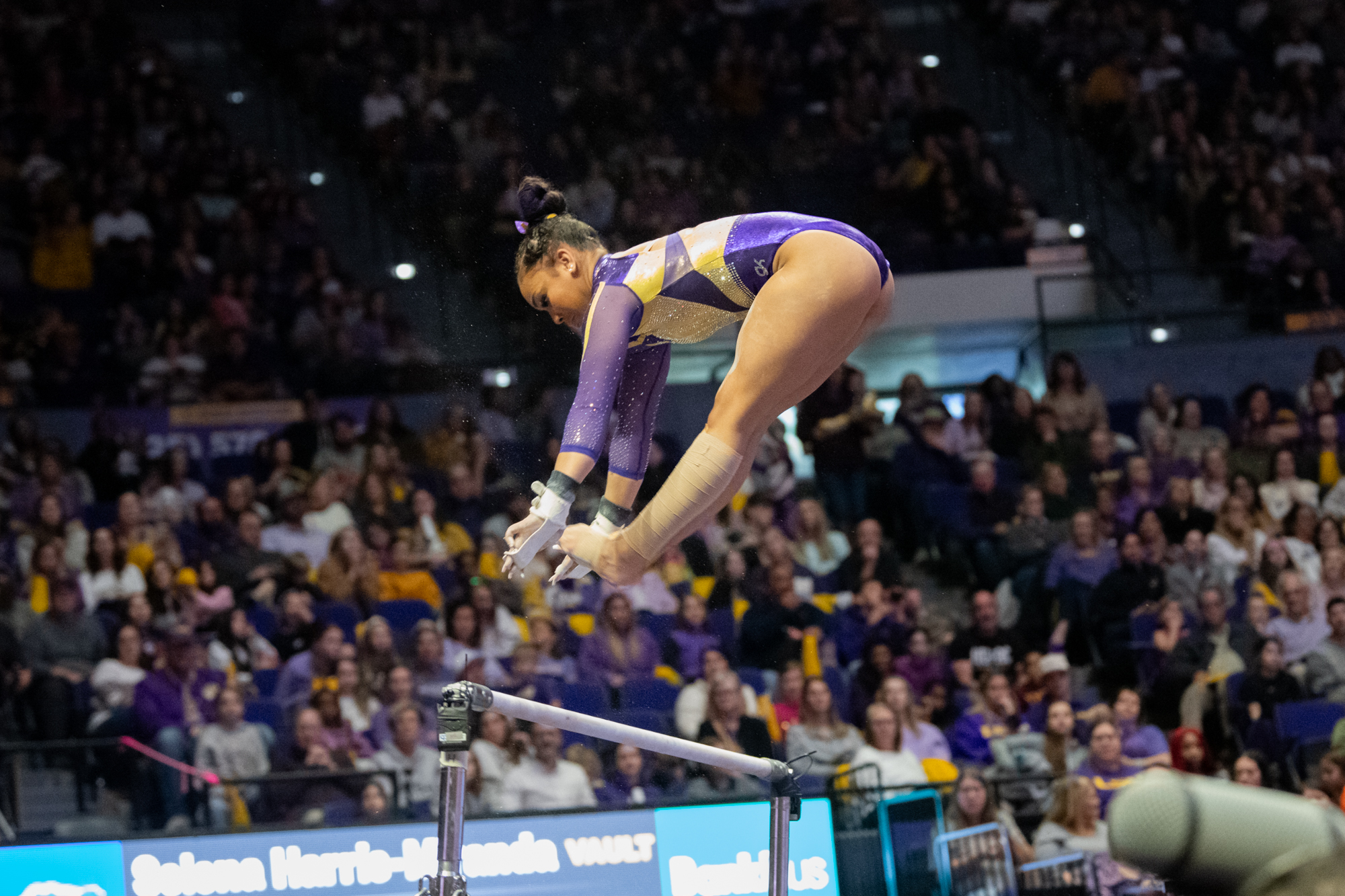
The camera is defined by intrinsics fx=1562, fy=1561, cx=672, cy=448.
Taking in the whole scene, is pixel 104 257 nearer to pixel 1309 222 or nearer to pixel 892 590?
pixel 892 590

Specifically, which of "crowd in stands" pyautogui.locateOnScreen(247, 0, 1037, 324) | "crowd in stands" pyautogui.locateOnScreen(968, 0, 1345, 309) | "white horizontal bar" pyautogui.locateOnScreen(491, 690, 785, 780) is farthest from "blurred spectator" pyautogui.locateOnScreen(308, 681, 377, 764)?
"crowd in stands" pyautogui.locateOnScreen(968, 0, 1345, 309)

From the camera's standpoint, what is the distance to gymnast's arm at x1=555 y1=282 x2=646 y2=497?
3676 mm

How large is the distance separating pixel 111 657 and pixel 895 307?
19.6 ft

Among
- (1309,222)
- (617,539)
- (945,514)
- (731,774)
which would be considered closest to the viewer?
(617,539)

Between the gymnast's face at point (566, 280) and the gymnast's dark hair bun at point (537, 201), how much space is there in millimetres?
145

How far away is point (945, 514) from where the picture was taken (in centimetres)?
983

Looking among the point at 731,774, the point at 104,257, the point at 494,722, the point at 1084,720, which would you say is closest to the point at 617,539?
the point at 494,722

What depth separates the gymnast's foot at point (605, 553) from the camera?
3777 mm

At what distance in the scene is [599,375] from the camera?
369cm

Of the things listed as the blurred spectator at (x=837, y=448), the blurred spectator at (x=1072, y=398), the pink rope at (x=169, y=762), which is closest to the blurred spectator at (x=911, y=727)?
the blurred spectator at (x=837, y=448)

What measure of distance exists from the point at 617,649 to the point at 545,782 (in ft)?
3.14

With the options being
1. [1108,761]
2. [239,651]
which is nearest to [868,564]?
[1108,761]

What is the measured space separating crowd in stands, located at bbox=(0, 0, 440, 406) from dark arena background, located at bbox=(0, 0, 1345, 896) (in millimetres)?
39

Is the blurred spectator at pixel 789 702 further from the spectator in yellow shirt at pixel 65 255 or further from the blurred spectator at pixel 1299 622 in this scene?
the spectator in yellow shirt at pixel 65 255
